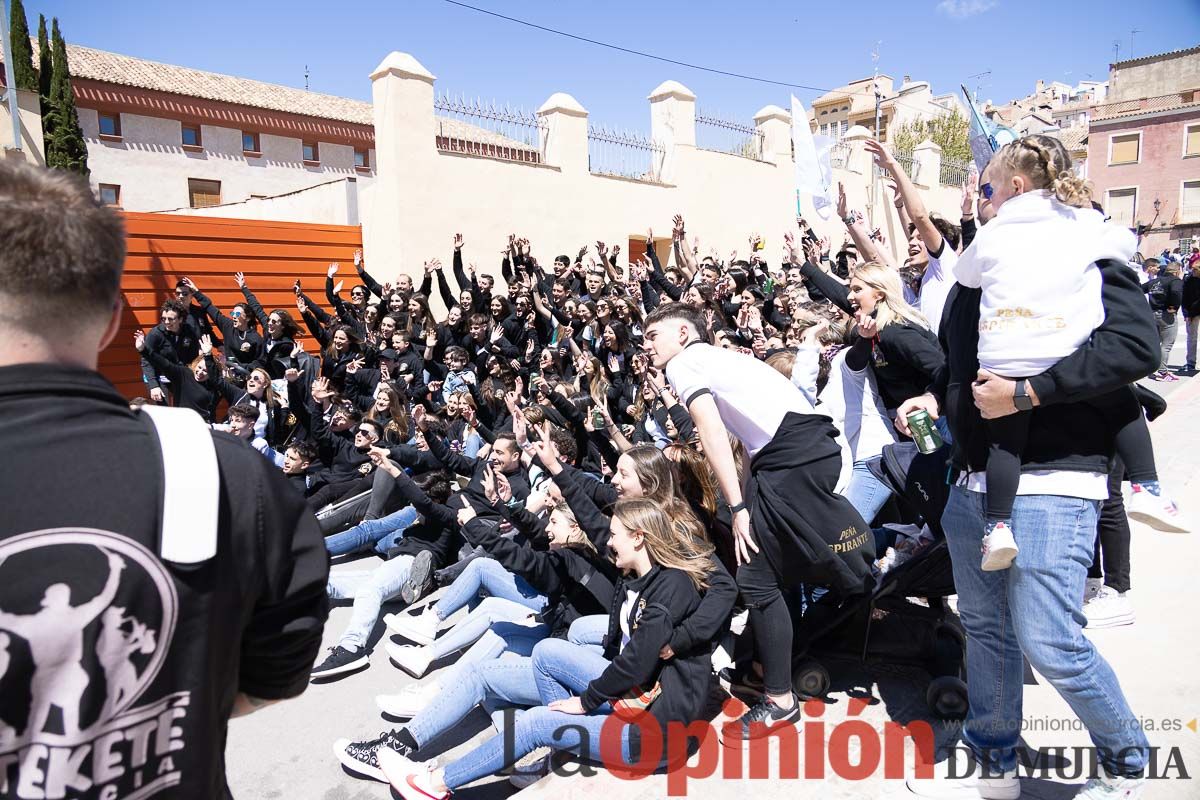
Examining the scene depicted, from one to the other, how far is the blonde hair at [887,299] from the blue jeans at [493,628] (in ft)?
7.12

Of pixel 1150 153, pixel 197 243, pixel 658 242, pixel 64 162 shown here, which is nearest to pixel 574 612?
pixel 197 243

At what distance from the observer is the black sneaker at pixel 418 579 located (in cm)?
496

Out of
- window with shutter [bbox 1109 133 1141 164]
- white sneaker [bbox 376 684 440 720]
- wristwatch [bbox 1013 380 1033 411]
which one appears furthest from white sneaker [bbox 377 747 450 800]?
window with shutter [bbox 1109 133 1141 164]

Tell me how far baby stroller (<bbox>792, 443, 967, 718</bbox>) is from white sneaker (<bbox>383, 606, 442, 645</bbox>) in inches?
83.1

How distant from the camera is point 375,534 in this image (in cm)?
580

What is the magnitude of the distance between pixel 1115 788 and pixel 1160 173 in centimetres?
4672

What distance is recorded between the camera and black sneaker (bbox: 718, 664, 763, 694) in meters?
3.30

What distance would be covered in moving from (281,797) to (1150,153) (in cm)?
4814

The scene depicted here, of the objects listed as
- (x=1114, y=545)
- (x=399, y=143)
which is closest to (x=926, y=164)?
(x=399, y=143)

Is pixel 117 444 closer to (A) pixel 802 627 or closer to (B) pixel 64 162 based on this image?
(A) pixel 802 627

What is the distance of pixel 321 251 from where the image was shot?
12.6 m

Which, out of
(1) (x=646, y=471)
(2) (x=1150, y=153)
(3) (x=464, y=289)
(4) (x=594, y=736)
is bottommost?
(4) (x=594, y=736)

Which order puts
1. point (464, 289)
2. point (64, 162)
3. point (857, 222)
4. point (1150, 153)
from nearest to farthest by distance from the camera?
point (857, 222) < point (464, 289) < point (64, 162) < point (1150, 153)

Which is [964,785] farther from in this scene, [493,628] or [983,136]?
[983,136]
